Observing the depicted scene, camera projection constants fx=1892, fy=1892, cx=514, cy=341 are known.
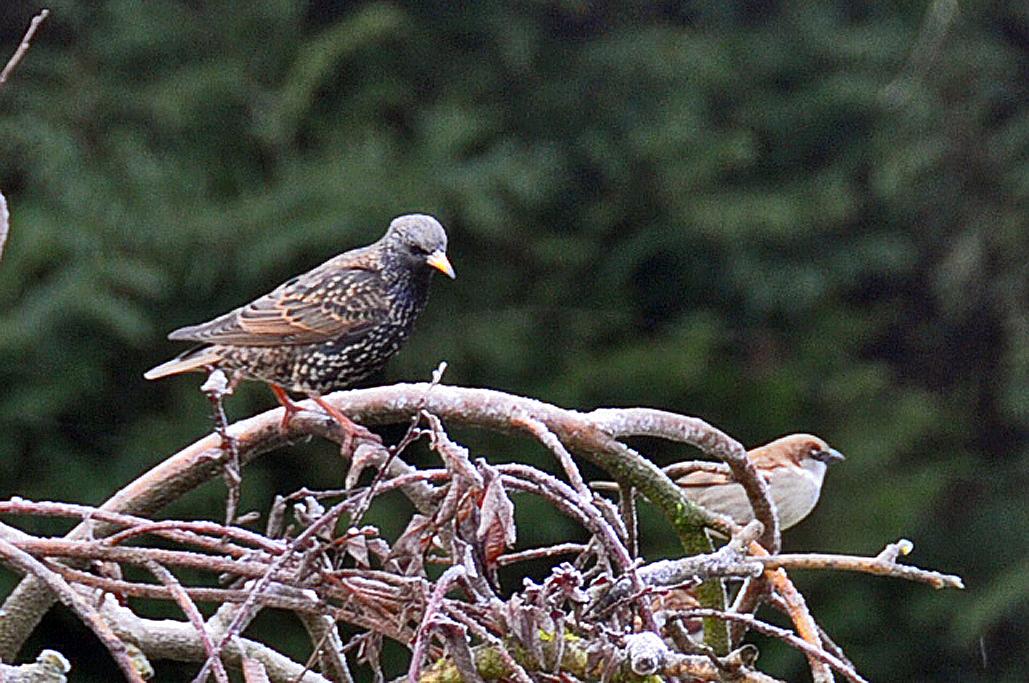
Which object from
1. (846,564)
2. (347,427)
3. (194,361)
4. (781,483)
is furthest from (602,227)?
(846,564)

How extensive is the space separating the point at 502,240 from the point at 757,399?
1.04 metres

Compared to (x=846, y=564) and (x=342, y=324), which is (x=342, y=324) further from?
(x=846, y=564)

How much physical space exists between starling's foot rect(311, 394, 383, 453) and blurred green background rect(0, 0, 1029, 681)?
344 cm

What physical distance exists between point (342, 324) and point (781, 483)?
826 millimetres

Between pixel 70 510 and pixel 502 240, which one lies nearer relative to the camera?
pixel 70 510

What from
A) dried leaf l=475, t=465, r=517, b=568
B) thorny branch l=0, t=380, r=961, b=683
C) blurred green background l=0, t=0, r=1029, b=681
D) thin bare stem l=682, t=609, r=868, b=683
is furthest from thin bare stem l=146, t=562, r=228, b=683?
blurred green background l=0, t=0, r=1029, b=681

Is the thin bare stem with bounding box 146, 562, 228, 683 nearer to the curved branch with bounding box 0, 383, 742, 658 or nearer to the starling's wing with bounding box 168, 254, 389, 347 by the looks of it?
the curved branch with bounding box 0, 383, 742, 658

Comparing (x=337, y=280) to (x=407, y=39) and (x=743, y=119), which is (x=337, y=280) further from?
(x=743, y=119)

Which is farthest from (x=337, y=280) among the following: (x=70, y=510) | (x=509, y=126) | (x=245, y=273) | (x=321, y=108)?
(x=509, y=126)

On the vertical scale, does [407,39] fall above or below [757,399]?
above

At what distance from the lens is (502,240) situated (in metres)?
6.57

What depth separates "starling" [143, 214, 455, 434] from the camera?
2.88 meters

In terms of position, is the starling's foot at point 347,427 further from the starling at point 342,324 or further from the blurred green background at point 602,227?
the blurred green background at point 602,227

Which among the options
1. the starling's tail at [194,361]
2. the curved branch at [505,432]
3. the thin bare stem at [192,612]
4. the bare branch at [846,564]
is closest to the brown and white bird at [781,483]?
the starling's tail at [194,361]
